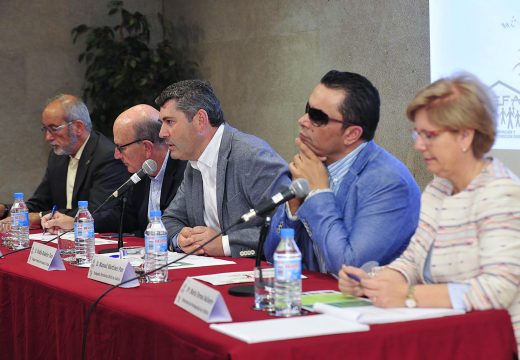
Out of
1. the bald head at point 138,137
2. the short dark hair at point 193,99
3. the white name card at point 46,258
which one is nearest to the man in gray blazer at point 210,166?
the short dark hair at point 193,99

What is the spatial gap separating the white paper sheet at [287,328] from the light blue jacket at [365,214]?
1.91 feet

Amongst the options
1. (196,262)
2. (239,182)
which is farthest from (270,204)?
(239,182)

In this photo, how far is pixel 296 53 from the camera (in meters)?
6.18

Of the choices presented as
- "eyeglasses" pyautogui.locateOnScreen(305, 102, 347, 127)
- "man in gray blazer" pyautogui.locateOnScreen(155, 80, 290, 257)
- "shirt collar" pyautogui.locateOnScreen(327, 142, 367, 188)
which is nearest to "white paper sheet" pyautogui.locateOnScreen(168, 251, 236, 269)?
"man in gray blazer" pyautogui.locateOnScreen(155, 80, 290, 257)

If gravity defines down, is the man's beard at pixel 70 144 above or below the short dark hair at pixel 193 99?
below

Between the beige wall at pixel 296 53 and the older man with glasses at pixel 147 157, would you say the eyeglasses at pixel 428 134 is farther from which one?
the beige wall at pixel 296 53

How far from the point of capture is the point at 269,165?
3545mm

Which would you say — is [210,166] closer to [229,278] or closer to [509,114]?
[229,278]

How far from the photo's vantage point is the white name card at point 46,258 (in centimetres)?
306

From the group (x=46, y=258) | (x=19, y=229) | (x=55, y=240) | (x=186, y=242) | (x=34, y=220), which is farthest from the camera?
(x=34, y=220)

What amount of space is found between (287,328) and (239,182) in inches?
66.9

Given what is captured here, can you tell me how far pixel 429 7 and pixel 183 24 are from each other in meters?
2.93

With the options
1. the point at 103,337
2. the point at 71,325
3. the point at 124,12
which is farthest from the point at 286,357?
the point at 124,12

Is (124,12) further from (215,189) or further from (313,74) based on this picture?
(215,189)
